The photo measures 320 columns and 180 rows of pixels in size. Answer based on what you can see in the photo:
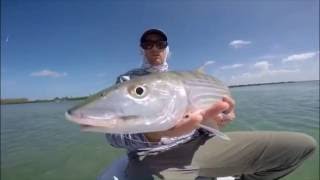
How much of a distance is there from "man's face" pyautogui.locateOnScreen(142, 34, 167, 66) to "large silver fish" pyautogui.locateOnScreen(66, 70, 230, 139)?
1.33m

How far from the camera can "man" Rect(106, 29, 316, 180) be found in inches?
135

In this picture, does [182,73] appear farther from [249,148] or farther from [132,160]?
[249,148]

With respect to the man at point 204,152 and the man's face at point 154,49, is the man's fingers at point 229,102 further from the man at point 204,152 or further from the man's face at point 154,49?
the man's face at point 154,49

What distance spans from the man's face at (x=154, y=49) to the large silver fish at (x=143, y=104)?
4.35ft

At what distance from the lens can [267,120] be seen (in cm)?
1562

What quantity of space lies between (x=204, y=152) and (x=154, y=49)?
3.81 feet

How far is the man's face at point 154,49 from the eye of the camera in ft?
12.3

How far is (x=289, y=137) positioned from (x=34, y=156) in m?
9.55

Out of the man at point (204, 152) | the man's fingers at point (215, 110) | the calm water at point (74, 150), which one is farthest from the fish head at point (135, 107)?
the calm water at point (74, 150)

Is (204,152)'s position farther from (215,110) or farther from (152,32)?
(152,32)

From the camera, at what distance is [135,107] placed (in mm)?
2047

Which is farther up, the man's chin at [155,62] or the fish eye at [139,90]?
the man's chin at [155,62]

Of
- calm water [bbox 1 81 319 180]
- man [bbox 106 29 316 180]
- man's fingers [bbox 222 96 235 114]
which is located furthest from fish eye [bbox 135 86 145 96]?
calm water [bbox 1 81 319 180]

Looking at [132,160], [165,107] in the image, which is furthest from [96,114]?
[132,160]
